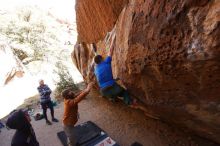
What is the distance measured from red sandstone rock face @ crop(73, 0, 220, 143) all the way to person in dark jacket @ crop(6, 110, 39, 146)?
243cm

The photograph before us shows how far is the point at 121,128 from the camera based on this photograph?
7.73 m

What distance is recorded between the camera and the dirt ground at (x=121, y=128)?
6559 millimetres

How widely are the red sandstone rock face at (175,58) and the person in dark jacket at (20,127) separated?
2.43 meters

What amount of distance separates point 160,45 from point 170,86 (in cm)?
98

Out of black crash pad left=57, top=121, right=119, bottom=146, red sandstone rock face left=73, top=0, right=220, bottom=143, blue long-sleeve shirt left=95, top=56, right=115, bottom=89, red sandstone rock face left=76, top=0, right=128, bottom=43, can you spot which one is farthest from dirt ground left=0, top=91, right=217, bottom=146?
red sandstone rock face left=76, top=0, right=128, bottom=43

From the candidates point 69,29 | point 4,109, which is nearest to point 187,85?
point 4,109

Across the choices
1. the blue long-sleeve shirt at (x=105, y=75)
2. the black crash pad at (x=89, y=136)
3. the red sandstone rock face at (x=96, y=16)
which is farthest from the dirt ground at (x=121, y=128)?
the red sandstone rock face at (x=96, y=16)

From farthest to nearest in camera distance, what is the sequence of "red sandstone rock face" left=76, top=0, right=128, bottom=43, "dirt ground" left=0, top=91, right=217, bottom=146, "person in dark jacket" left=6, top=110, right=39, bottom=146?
"dirt ground" left=0, top=91, right=217, bottom=146, "red sandstone rock face" left=76, top=0, right=128, bottom=43, "person in dark jacket" left=6, top=110, right=39, bottom=146

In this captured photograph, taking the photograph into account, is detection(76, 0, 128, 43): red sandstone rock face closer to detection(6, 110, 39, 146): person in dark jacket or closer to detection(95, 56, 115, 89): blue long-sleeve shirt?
detection(95, 56, 115, 89): blue long-sleeve shirt

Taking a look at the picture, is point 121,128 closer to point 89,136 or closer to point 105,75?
point 89,136

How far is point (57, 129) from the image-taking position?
28.4 feet

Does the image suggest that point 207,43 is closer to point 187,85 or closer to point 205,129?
point 187,85

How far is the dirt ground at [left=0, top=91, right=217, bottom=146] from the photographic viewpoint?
21.5ft

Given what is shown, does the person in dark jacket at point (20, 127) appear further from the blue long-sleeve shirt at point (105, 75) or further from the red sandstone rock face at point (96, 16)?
the red sandstone rock face at point (96, 16)
